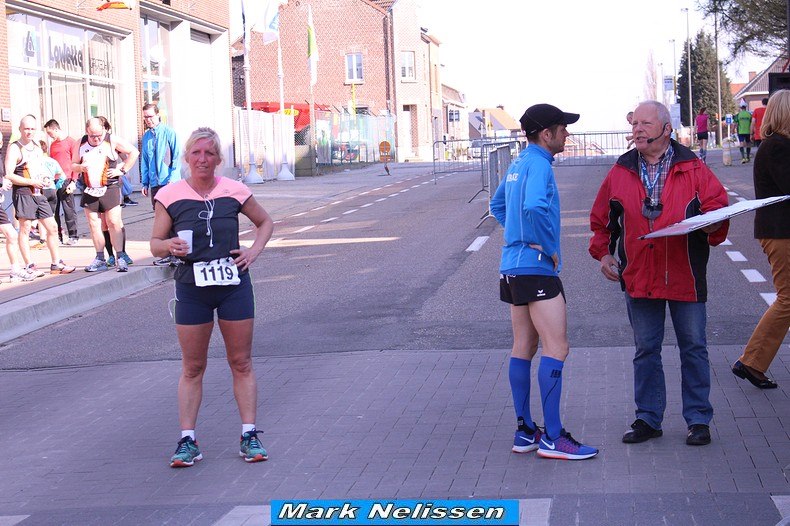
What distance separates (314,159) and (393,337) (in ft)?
113

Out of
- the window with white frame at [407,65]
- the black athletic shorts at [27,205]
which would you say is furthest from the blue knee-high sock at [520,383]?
the window with white frame at [407,65]

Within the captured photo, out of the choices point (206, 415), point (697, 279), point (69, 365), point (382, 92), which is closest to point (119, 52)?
point (69, 365)

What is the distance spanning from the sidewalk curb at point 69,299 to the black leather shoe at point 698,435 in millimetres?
7105

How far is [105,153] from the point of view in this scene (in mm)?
13484

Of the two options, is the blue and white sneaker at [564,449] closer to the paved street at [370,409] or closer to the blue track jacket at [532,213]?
the paved street at [370,409]

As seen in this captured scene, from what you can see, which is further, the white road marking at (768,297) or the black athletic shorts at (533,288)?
the white road marking at (768,297)

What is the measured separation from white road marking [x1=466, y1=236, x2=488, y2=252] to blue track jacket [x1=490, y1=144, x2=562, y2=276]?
32.2 feet

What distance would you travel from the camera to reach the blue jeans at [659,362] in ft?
19.3

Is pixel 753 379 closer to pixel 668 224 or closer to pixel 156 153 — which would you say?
pixel 668 224

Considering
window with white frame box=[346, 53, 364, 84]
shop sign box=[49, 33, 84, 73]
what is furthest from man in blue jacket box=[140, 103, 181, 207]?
window with white frame box=[346, 53, 364, 84]

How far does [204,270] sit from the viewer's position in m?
5.89

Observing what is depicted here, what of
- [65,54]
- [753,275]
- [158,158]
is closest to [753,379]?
[753,275]

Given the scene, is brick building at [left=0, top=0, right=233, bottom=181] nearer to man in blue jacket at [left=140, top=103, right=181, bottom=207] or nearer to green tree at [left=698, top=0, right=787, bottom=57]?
man in blue jacket at [left=140, top=103, right=181, bottom=207]

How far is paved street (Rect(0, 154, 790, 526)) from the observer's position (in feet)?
17.3
